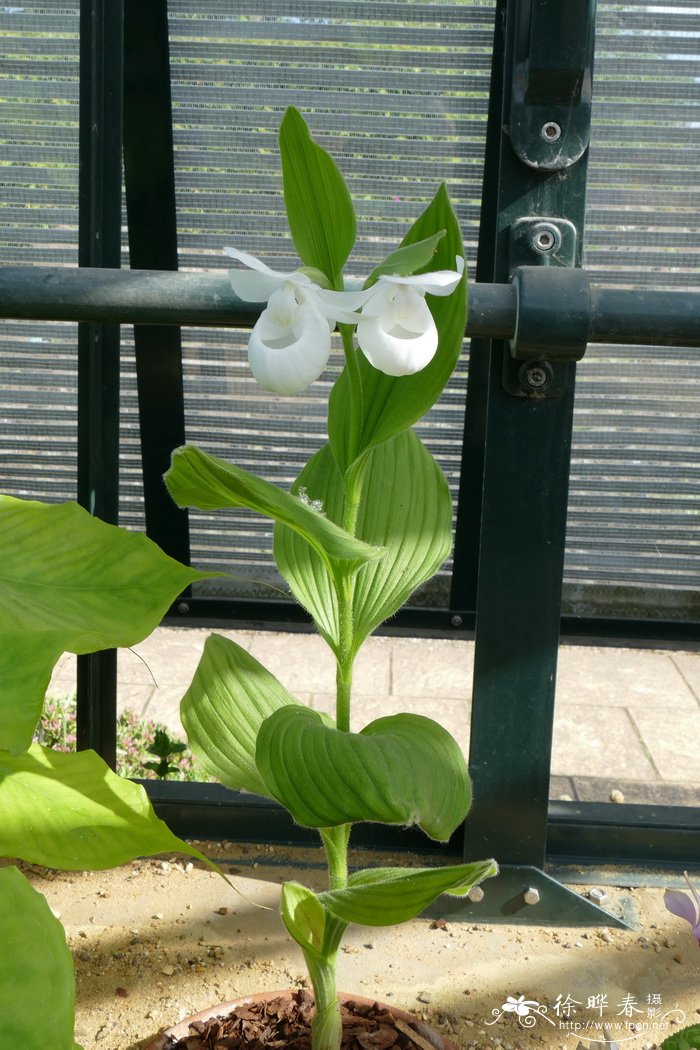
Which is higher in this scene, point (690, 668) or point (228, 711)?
point (228, 711)

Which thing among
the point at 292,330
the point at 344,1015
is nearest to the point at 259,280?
the point at 292,330

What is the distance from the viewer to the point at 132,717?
2.23 metres

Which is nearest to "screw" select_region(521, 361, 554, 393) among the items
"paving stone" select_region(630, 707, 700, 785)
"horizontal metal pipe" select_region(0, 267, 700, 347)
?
"horizontal metal pipe" select_region(0, 267, 700, 347)

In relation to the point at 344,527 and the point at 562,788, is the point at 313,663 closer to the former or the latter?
the point at 562,788

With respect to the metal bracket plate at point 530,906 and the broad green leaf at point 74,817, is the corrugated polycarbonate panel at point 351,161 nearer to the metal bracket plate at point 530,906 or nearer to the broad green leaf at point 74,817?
the metal bracket plate at point 530,906

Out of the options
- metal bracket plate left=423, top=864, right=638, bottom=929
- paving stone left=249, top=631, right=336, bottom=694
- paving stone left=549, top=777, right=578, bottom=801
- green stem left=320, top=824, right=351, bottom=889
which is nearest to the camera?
green stem left=320, top=824, right=351, bottom=889

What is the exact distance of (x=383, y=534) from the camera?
3.27 feet

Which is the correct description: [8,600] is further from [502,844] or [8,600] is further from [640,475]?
[640,475]

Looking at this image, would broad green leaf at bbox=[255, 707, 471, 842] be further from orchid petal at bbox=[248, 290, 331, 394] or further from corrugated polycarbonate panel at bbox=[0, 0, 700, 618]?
corrugated polycarbonate panel at bbox=[0, 0, 700, 618]

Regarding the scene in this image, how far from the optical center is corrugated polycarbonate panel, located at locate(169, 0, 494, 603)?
1546 mm

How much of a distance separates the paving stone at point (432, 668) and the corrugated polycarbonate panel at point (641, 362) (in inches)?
28.2

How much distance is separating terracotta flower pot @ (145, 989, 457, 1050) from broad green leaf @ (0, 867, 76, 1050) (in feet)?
1.80

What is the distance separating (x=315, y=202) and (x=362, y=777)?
17.5 inches

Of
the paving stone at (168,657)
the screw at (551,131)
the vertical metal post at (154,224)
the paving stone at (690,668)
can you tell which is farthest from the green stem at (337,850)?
the paving stone at (690,668)
